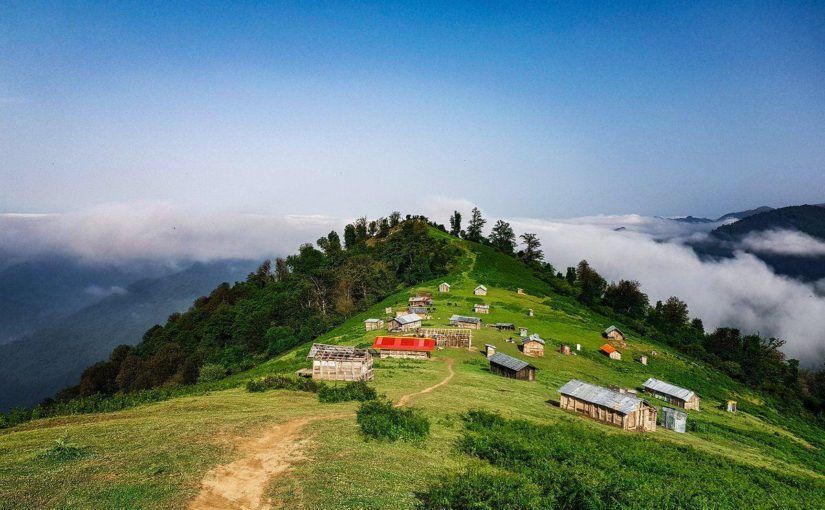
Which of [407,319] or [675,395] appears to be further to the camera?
[407,319]

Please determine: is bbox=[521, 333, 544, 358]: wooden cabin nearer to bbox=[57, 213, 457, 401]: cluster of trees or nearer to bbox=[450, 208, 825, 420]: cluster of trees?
bbox=[57, 213, 457, 401]: cluster of trees

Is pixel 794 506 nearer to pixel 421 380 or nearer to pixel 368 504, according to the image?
pixel 368 504

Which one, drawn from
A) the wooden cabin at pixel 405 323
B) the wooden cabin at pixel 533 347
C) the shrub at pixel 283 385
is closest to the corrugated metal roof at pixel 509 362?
the wooden cabin at pixel 533 347

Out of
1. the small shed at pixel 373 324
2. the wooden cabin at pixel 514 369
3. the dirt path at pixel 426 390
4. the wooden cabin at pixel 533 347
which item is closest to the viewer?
the dirt path at pixel 426 390

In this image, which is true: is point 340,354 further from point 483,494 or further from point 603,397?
point 483,494

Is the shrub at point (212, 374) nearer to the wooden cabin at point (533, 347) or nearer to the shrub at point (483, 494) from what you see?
the wooden cabin at point (533, 347)

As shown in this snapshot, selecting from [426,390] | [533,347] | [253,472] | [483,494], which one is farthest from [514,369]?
[253,472]
